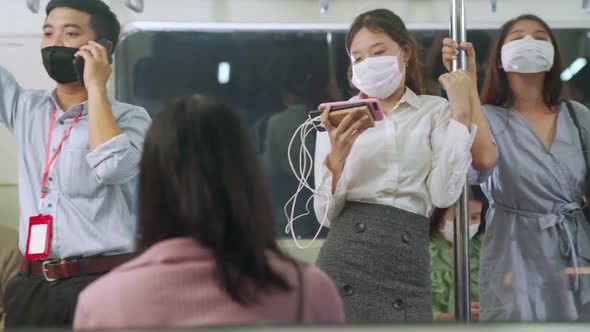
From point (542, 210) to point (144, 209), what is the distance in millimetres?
1672

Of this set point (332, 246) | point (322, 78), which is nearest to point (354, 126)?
point (322, 78)

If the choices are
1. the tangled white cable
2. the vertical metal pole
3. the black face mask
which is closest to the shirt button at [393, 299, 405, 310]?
the vertical metal pole

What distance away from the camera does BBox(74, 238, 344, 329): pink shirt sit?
5.12ft

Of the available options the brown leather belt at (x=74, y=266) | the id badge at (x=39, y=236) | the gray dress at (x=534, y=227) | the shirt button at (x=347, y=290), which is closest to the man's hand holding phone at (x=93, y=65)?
the id badge at (x=39, y=236)

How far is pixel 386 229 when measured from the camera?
2645 mm

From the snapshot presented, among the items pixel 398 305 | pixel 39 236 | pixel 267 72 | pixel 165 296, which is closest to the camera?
pixel 165 296

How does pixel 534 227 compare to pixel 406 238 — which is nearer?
pixel 406 238

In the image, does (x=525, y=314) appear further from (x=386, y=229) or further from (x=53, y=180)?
(x=53, y=180)

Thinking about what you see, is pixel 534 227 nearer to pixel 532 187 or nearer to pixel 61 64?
pixel 532 187

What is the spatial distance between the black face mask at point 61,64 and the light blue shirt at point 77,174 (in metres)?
0.08

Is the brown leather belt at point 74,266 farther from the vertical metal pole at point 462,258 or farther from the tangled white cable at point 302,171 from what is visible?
the vertical metal pole at point 462,258

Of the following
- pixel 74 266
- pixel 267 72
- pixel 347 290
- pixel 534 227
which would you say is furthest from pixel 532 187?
pixel 74 266

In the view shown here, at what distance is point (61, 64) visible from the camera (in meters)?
2.78

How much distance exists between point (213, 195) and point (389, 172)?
118 cm
